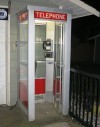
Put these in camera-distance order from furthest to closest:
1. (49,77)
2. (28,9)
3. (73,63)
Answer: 1. (73,63)
2. (49,77)
3. (28,9)

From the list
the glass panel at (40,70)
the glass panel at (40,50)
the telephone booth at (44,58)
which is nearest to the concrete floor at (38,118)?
the telephone booth at (44,58)

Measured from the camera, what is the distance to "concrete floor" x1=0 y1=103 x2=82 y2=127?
469 centimetres

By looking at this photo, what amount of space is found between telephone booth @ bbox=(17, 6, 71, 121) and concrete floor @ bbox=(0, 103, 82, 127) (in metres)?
0.17

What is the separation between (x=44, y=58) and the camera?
6.18m

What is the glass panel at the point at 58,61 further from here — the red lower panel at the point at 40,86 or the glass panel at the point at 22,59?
the glass panel at the point at 22,59

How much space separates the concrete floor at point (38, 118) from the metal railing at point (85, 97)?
24cm

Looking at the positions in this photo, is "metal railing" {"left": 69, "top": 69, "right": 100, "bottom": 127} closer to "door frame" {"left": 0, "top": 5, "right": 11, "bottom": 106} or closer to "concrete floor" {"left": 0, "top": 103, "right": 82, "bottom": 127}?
"concrete floor" {"left": 0, "top": 103, "right": 82, "bottom": 127}

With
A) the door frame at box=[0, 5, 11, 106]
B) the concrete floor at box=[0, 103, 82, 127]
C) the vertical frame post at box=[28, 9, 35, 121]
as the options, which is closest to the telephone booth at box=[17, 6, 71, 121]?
the vertical frame post at box=[28, 9, 35, 121]

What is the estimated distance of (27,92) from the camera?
486cm

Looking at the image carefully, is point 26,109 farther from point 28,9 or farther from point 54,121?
point 28,9

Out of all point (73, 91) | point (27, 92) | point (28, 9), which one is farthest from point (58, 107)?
point (28, 9)

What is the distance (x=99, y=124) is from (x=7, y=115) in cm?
224

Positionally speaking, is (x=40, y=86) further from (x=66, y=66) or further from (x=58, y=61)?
(x=66, y=66)

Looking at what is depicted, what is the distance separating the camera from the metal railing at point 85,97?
4418mm
